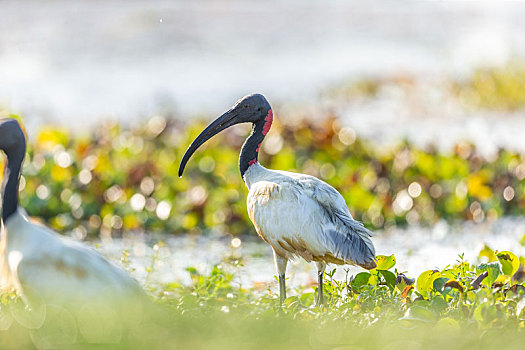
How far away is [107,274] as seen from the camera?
455 cm

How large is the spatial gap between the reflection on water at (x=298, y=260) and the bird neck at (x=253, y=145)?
1.37m

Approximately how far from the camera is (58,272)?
14.8 ft

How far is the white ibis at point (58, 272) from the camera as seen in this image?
450 centimetres

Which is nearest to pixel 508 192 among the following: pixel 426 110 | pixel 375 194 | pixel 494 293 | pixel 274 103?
pixel 375 194

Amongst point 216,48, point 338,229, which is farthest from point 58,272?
point 216,48

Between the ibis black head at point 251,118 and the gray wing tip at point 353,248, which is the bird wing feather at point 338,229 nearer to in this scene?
the gray wing tip at point 353,248

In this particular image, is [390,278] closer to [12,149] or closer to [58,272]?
[58,272]

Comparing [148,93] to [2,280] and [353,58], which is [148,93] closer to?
[353,58]

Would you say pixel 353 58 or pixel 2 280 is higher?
pixel 353 58

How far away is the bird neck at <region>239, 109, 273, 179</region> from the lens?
597 cm

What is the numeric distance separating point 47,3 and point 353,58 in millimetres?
9587

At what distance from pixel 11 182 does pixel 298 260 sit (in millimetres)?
3412

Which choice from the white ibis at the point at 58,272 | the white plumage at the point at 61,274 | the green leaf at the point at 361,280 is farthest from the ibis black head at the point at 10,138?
the green leaf at the point at 361,280

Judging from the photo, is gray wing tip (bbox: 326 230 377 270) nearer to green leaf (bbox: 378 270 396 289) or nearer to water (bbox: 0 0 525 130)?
green leaf (bbox: 378 270 396 289)
